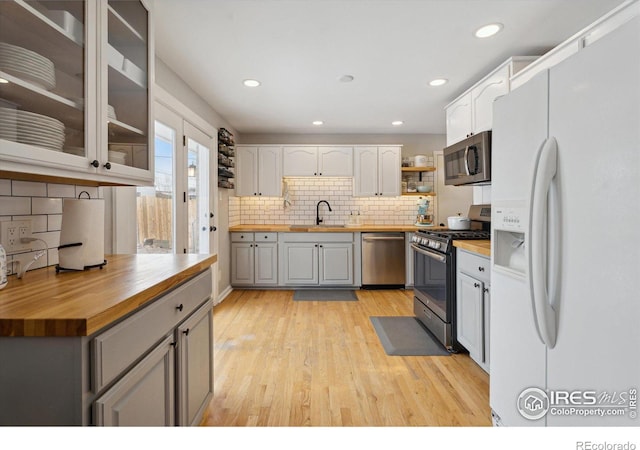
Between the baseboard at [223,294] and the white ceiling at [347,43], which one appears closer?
the white ceiling at [347,43]

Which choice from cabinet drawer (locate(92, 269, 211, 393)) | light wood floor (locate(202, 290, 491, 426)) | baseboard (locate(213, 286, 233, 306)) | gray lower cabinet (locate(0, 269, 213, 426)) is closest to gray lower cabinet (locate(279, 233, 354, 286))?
baseboard (locate(213, 286, 233, 306))

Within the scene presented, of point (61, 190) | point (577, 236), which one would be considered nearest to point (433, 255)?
point (577, 236)

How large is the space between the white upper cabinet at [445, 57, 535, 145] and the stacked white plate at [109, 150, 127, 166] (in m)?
2.69

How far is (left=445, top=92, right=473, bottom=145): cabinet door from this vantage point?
3104mm

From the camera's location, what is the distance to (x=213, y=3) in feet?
6.18

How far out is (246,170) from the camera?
192 inches

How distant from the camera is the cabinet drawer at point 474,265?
2.14 meters

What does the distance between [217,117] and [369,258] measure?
2.79 metres

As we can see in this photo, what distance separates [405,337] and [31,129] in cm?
288

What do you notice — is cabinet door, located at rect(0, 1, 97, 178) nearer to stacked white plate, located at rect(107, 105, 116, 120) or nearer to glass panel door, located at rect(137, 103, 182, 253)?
stacked white plate, located at rect(107, 105, 116, 120)

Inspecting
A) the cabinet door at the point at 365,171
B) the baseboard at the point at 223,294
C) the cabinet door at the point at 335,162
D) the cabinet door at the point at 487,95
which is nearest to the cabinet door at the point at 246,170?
the cabinet door at the point at 335,162

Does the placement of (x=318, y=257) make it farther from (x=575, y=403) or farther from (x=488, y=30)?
(x=575, y=403)

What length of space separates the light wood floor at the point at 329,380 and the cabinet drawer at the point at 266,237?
1.47 meters

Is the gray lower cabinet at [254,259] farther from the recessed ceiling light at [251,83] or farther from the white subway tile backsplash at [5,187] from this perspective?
the white subway tile backsplash at [5,187]
